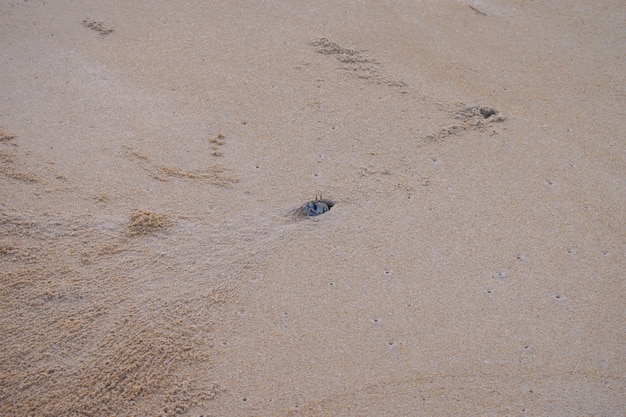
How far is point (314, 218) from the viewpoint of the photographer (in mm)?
1928

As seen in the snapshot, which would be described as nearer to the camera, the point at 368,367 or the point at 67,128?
the point at 368,367

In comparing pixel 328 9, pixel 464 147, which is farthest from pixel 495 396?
pixel 328 9

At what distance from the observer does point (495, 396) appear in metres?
1.50

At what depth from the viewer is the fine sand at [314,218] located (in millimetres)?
1532

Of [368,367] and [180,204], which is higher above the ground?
[180,204]

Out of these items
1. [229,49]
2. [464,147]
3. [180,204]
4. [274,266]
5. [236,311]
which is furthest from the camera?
[229,49]

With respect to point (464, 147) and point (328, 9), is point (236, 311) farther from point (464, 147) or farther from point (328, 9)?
point (328, 9)

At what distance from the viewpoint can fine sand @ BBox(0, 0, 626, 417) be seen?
1532mm

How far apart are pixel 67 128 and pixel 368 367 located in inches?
56.1

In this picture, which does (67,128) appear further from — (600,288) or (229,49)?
(600,288)

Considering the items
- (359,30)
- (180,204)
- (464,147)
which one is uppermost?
(359,30)

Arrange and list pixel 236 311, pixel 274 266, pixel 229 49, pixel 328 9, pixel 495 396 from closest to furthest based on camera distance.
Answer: pixel 495 396 < pixel 236 311 < pixel 274 266 < pixel 229 49 < pixel 328 9

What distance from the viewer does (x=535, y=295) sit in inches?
67.7

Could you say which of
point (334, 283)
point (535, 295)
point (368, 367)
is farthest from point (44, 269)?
point (535, 295)
